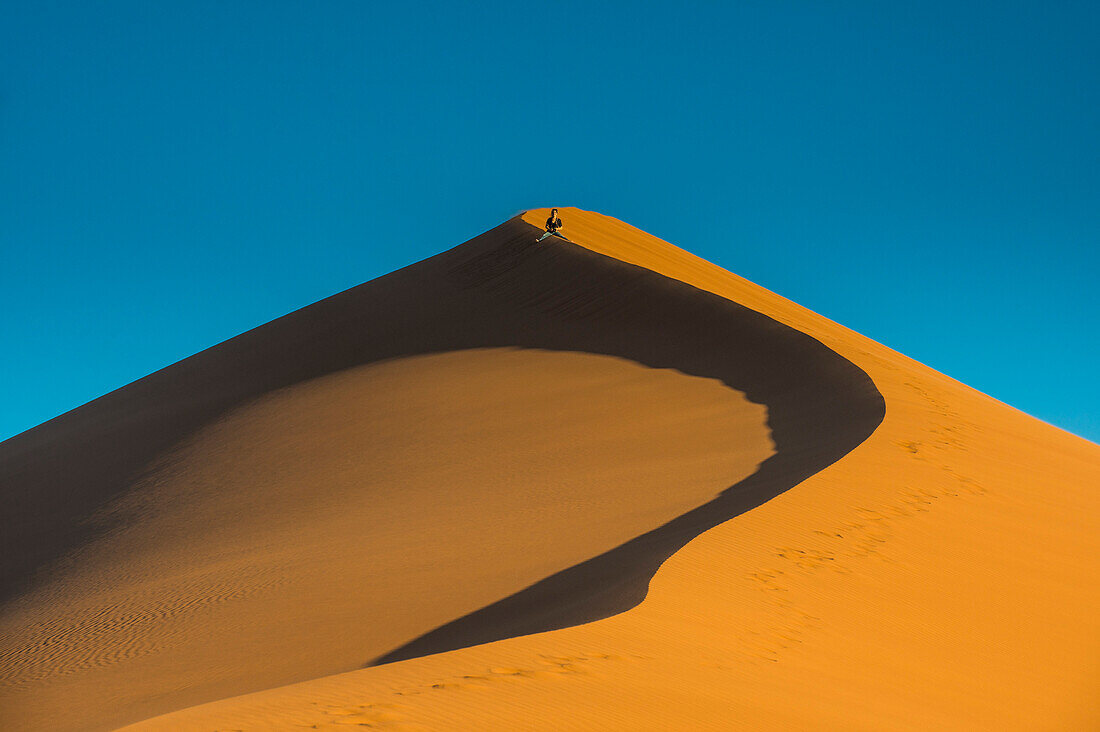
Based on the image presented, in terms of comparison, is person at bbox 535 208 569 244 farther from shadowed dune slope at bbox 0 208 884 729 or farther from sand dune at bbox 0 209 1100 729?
sand dune at bbox 0 209 1100 729

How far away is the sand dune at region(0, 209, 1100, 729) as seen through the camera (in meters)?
6.05

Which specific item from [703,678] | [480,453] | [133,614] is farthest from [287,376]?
[703,678]

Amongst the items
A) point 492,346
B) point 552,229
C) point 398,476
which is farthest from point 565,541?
point 552,229

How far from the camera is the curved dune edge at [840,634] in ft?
17.0

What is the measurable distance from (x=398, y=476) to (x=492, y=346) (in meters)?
6.75

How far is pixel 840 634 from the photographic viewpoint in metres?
7.30

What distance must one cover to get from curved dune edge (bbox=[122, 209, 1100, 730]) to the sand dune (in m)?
0.03

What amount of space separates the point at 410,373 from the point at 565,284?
16.1 feet

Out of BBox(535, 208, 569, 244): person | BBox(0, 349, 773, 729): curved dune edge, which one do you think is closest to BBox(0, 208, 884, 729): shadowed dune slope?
BBox(0, 349, 773, 729): curved dune edge

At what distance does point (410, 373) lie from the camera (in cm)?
2039

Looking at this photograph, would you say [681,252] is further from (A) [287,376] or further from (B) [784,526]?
(B) [784,526]

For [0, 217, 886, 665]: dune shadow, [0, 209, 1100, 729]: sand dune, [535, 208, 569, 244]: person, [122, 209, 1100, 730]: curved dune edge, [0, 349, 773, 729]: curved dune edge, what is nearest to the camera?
[122, 209, 1100, 730]: curved dune edge

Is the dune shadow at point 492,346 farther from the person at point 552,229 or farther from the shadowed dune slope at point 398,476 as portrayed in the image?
the person at point 552,229

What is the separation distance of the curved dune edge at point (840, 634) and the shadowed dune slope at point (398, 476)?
58 centimetres
